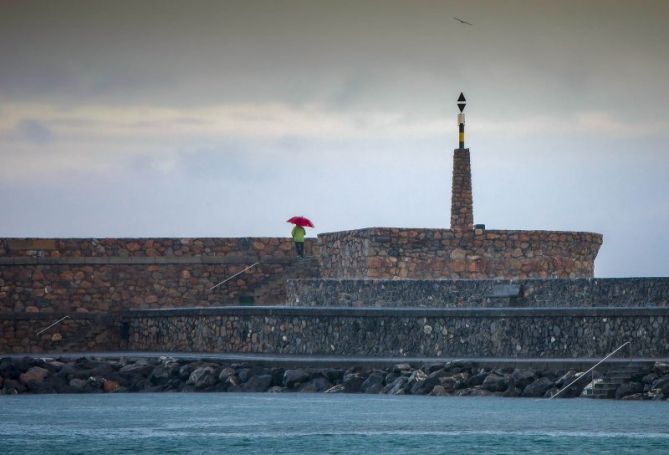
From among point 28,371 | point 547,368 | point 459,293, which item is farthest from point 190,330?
point 547,368

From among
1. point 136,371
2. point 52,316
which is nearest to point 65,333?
point 52,316

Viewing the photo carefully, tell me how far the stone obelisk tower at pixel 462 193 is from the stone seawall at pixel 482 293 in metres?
4.22

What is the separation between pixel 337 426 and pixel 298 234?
13.8 m

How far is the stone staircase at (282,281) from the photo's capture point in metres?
46.0

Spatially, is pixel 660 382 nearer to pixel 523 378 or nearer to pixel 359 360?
pixel 523 378

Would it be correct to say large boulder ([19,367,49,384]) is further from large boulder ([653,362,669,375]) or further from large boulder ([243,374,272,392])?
large boulder ([653,362,669,375])

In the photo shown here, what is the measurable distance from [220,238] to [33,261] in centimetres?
395

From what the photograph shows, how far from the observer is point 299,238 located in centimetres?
4631

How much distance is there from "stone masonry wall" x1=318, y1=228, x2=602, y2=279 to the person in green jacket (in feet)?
6.72

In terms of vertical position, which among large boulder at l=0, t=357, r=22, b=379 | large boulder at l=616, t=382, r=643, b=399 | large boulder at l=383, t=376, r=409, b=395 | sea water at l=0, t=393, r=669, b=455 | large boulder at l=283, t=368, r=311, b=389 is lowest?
sea water at l=0, t=393, r=669, b=455

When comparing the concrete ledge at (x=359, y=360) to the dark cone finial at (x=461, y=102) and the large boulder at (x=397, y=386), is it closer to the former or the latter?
the large boulder at (x=397, y=386)

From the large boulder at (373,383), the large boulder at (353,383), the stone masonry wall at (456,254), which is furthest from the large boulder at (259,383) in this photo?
the stone masonry wall at (456,254)

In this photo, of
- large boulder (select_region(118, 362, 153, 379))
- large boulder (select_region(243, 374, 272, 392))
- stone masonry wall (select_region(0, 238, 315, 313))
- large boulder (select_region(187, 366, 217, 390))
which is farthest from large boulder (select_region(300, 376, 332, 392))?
stone masonry wall (select_region(0, 238, 315, 313))

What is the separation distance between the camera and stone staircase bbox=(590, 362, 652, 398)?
3416 centimetres
